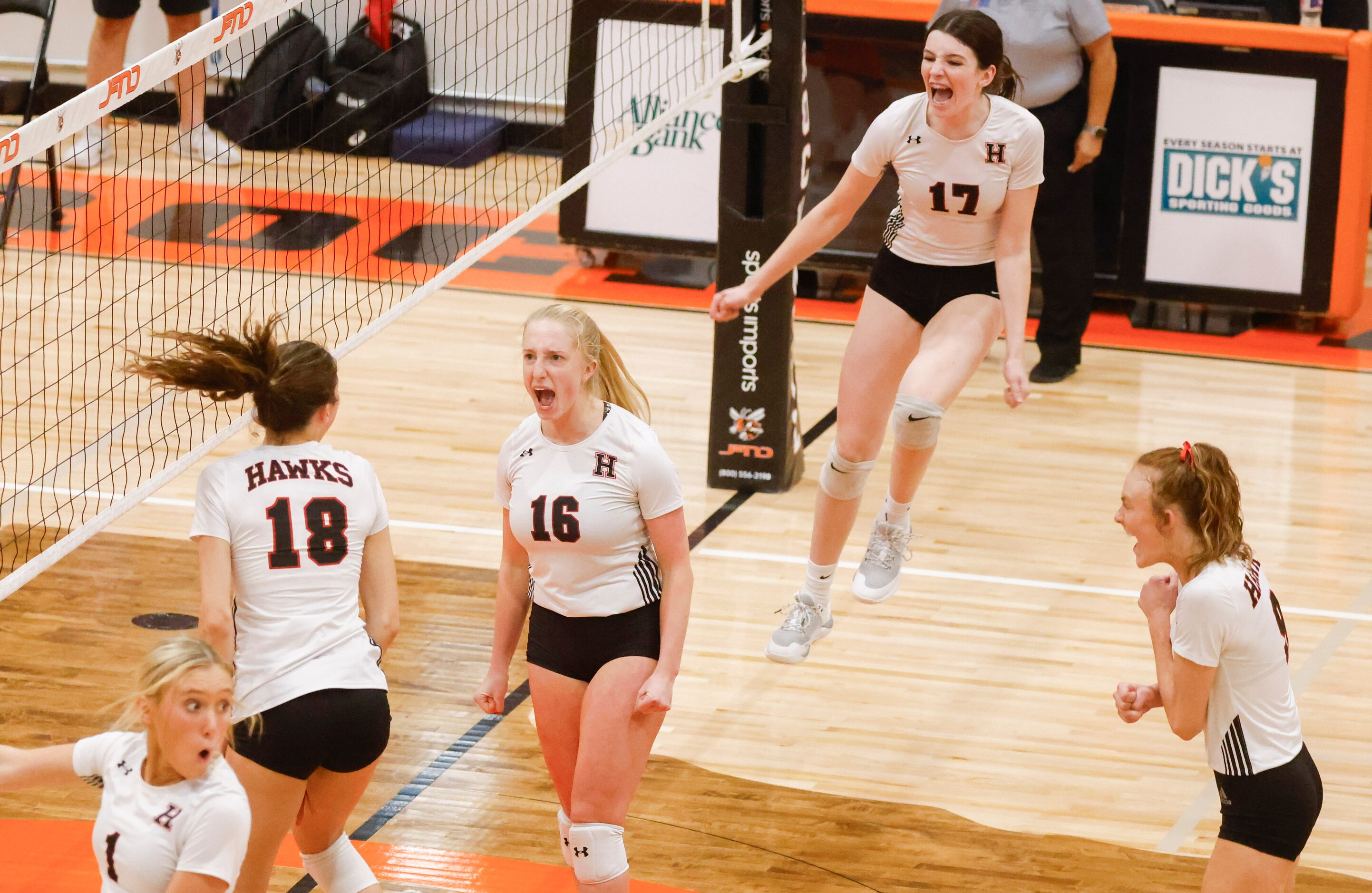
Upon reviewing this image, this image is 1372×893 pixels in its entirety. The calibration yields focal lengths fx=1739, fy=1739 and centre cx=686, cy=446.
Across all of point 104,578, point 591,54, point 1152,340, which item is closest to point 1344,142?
point 1152,340

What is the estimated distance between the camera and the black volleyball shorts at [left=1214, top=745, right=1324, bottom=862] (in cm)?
385

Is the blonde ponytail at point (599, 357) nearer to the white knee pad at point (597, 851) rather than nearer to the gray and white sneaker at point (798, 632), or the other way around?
the white knee pad at point (597, 851)

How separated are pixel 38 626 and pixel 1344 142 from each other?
23.6ft

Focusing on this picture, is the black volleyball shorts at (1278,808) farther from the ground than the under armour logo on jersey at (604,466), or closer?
closer

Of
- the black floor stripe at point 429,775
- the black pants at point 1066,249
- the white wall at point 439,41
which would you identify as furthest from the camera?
the white wall at point 439,41

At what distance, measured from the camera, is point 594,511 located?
161 inches

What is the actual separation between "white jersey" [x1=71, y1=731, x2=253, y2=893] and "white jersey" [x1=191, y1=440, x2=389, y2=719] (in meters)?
0.46

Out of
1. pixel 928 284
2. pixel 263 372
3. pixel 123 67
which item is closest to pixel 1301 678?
pixel 928 284

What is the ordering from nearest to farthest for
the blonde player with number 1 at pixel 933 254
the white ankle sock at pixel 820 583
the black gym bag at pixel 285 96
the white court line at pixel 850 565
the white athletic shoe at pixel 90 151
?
the blonde player with number 1 at pixel 933 254, the white ankle sock at pixel 820 583, the white court line at pixel 850 565, the white athletic shoe at pixel 90 151, the black gym bag at pixel 285 96

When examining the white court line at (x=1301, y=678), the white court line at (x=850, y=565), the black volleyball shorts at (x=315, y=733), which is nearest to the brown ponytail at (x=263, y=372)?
the black volleyball shorts at (x=315, y=733)

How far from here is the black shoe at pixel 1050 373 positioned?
9.26 metres

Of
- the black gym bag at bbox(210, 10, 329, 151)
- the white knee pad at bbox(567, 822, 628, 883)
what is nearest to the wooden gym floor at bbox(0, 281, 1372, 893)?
the white knee pad at bbox(567, 822, 628, 883)

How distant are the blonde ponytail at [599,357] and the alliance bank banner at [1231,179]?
6153 millimetres

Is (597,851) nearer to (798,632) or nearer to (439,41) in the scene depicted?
(798,632)
